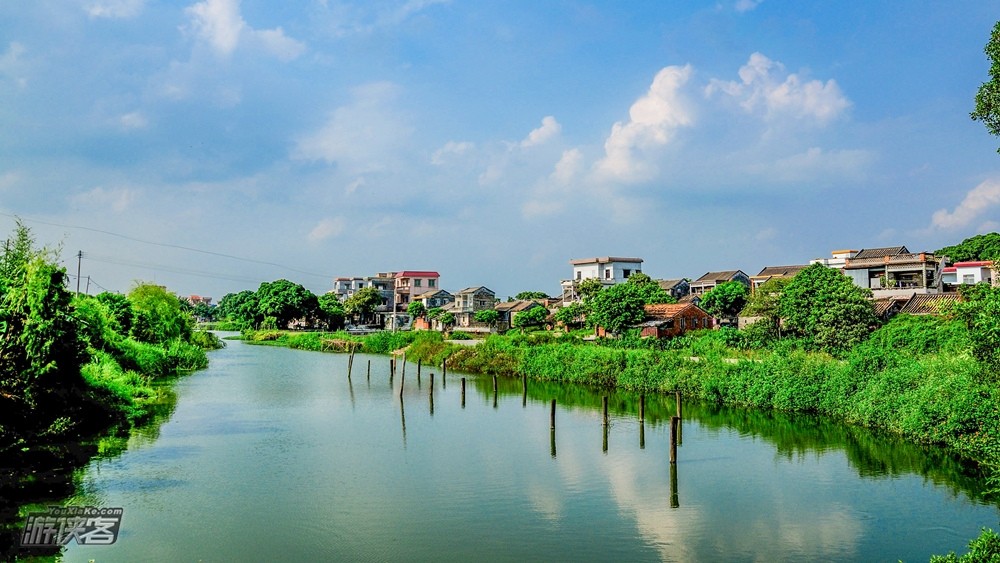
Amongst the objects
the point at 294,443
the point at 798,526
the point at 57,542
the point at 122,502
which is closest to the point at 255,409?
the point at 294,443

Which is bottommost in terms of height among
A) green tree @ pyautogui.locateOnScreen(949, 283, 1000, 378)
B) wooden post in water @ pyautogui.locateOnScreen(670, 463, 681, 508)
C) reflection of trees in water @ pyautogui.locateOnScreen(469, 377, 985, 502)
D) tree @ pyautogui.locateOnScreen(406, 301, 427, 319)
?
wooden post in water @ pyautogui.locateOnScreen(670, 463, 681, 508)

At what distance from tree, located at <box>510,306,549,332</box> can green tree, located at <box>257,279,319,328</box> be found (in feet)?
101

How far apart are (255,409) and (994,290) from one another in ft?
80.0

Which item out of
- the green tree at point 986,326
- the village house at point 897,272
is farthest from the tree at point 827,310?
the green tree at point 986,326

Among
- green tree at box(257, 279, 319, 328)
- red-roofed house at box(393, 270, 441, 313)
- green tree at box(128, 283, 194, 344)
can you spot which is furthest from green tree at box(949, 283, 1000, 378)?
red-roofed house at box(393, 270, 441, 313)

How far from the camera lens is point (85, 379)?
19984 mm

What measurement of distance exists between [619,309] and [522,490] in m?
30.8

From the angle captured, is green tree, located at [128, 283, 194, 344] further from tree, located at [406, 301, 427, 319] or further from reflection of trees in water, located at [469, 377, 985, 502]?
tree, located at [406, 301, 427, 319]

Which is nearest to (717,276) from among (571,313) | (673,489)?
(571,313)

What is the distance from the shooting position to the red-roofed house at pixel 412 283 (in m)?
95.6

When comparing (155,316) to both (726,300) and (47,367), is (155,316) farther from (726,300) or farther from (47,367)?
(726,300)

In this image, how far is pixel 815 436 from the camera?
21.9 meters

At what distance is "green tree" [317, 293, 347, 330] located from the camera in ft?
269

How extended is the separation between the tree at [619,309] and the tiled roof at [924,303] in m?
15.5
